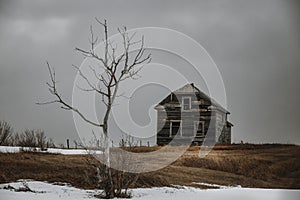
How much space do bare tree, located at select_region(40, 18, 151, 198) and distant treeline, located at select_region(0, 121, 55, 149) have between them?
11.0 inches

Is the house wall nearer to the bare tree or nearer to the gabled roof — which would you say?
the gabled roof

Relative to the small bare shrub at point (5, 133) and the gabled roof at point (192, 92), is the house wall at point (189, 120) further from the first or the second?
the small bare shrub at point (5, 133)

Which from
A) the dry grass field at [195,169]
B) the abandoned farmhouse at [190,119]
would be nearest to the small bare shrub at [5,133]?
the dry grass field at [195,169]

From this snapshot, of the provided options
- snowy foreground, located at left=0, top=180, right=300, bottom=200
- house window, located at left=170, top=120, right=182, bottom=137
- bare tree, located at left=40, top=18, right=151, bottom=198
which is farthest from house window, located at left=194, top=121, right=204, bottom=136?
bare tree, located at left=40, top=18, right=151, bottom=198

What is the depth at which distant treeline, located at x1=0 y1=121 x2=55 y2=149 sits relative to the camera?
15.6 feet

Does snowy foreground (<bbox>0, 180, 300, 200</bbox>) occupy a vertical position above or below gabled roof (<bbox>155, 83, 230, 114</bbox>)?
below

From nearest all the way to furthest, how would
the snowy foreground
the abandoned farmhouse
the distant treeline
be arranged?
the snowy foreground, the abandoned farmhouse, the distant treeline

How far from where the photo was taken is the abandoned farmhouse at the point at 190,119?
461 centimetres

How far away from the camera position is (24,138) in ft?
15.6

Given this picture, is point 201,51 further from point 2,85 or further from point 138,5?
point 2,85

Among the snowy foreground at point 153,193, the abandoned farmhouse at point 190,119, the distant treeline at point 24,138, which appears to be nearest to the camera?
the snowy foreground at point 153,193

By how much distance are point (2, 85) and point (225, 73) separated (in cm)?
161

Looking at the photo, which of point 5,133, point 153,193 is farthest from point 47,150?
point 153,193

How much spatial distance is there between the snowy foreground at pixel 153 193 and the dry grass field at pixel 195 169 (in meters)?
0.04
